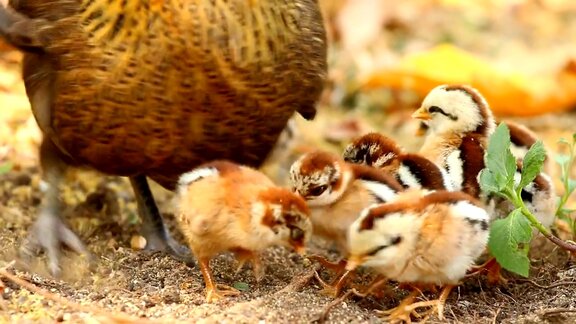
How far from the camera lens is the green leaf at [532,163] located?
2982 mm

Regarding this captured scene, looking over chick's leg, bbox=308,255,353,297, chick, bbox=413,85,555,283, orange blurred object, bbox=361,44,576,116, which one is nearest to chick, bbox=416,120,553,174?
chick, bbox=413,85,555,283

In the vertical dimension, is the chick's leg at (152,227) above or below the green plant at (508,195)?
below

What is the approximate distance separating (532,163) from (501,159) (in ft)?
0.33

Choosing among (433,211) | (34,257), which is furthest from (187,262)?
(433,211)

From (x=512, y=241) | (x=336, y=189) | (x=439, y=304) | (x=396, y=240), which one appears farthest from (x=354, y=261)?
(x=512, y=241)

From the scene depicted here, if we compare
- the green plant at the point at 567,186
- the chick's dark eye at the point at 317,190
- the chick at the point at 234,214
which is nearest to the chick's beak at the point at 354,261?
the chick at the point at 234,214

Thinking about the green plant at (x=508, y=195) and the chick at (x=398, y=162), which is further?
the chick at (x=398, y=162)

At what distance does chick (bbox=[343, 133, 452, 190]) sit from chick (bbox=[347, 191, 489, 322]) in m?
0.21

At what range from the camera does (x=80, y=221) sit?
12.6 feet

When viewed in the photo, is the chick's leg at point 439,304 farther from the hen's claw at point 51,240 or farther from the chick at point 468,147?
the hen's claw at point 51,240

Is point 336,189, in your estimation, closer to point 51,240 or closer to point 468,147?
point 468,147

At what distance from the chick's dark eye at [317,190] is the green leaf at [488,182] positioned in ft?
1.51

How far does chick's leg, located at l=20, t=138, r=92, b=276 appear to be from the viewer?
349cm

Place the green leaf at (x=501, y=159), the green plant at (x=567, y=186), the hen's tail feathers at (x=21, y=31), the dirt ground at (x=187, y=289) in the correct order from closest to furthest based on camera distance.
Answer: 1. the dirt ground at (x=187, y=289)
2. the green leaf at (x=501, y=159)
3. the hen's tail feathers at (x=21, y=31)
4. the green plant at (x=567, y=186)
